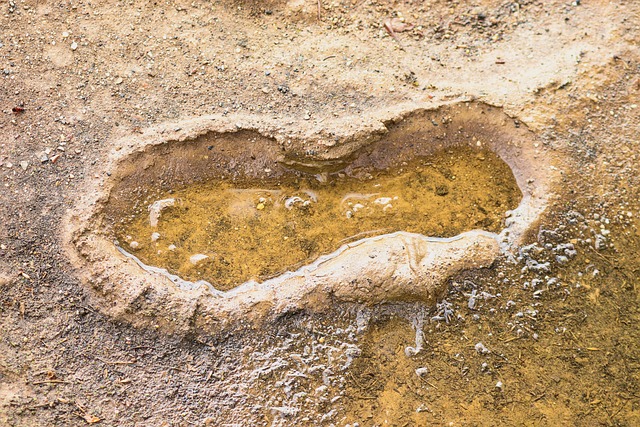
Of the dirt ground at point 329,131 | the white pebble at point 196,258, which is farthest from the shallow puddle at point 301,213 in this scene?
the dirt ground at point 329,131

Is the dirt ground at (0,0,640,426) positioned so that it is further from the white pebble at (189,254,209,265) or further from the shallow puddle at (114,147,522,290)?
the white pebble at (189,254,209,265)

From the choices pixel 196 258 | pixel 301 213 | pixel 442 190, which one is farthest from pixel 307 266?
pixel 442 190

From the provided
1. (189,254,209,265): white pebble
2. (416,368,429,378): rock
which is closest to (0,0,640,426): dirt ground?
(416,368,429,378): rock

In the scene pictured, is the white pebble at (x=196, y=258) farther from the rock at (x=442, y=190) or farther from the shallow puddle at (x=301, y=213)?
the rock at (x=442, y=190)

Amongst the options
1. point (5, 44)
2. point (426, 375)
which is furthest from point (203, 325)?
point (5, 44)

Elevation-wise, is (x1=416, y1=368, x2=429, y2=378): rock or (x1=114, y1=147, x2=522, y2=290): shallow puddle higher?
(x1=114, y1=147, x2=522, y2=290): shallow puddle

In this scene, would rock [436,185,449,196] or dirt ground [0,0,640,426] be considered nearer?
dirt ground [0,0,640,426]
